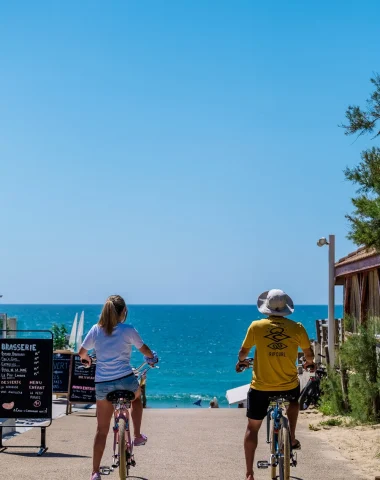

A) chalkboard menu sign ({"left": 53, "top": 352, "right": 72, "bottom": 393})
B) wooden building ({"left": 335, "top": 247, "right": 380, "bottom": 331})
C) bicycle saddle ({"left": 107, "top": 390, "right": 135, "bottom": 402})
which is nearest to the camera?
bicycle saddle ({"left": 107, "top": 390, "right": 135, "bottom": 402})

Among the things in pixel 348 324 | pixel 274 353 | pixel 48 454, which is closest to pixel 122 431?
pixel 274 353

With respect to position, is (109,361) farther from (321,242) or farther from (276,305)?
(321,242)

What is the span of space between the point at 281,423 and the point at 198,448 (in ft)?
14.8

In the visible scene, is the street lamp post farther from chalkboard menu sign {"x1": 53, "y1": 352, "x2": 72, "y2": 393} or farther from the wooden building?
chalkboard menu sign {"x1": 53, "y1": 352, "x2": 72, "y2": 393}

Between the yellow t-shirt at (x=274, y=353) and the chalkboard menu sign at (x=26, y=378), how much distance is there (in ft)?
15.4

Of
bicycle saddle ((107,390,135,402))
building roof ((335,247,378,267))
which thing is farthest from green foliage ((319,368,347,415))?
bicycle saddle ((107,390,135,402))

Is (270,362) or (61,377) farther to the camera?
(61,377)

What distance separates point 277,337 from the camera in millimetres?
7852

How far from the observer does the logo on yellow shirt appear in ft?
25.7

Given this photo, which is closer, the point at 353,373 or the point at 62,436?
the point at 62,436

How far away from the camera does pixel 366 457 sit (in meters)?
11.2

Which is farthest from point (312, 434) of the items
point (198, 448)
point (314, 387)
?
point (314, 387)

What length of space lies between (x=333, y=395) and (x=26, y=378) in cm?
745

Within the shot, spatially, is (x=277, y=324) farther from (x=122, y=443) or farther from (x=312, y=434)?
(x=312, y=434)
